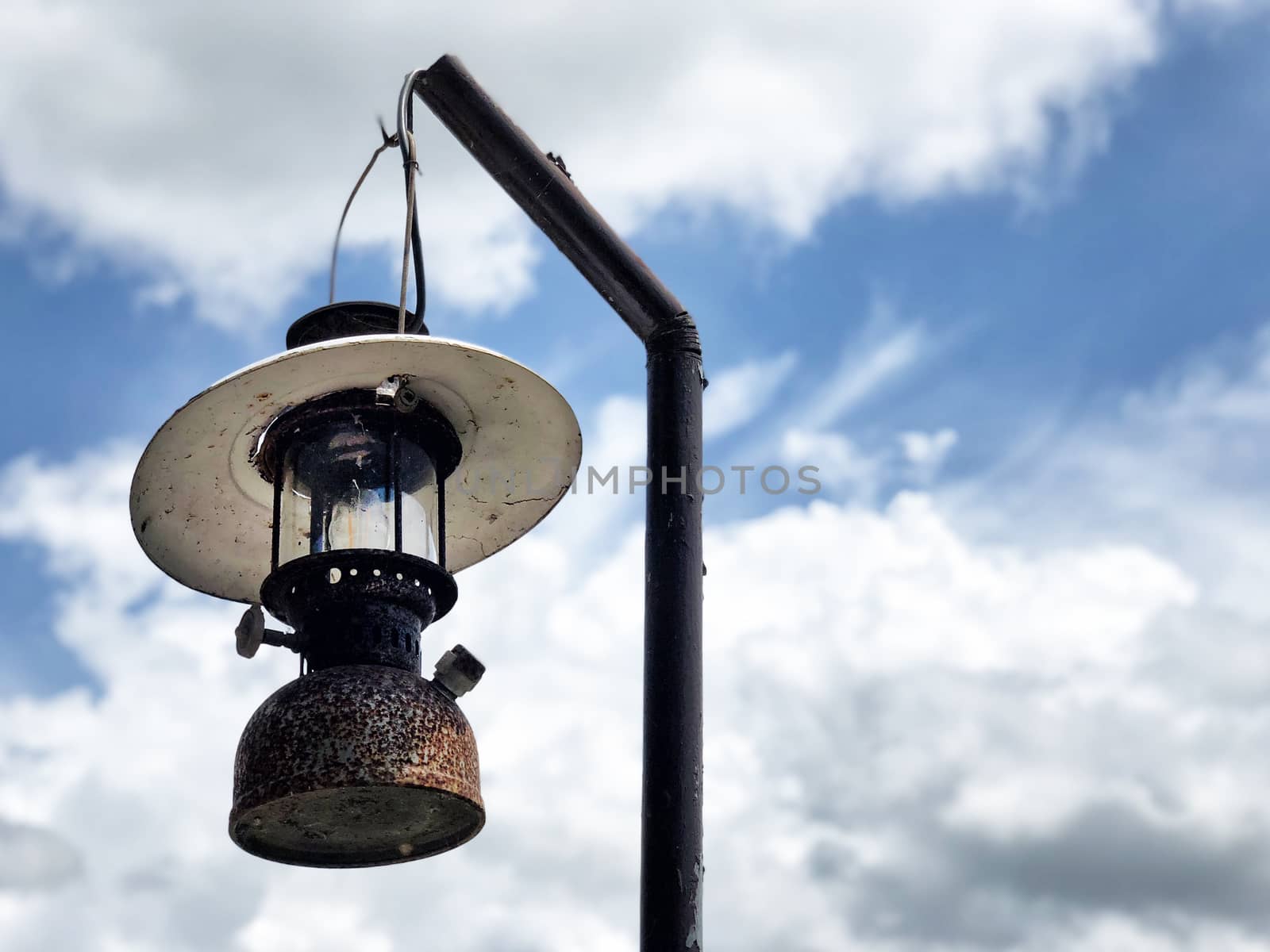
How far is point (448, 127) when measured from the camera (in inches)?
176

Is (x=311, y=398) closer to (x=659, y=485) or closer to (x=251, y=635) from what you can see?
(x=251, y=635)

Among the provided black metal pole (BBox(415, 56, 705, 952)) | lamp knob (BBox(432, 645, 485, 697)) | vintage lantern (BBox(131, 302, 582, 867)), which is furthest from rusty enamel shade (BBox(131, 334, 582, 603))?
lamp knob (BBox(432, 645, 485, 697))

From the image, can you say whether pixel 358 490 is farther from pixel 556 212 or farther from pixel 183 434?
pixel 556 212

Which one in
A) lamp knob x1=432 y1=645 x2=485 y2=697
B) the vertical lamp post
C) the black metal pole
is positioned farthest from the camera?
lamp knob x1=432 y1=645 x2=485 y2=697

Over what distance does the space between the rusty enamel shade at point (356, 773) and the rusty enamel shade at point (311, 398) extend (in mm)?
783

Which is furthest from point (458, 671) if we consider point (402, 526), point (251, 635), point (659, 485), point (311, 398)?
point (311, 398)

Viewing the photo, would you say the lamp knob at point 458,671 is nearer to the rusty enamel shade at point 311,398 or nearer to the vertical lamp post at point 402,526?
the vertical lamp post at point 402,526

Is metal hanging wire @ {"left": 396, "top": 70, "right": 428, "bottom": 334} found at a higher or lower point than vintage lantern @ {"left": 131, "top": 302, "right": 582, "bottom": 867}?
higher

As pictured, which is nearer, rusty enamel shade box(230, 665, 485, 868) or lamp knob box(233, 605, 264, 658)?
rusty enamel shade box(230, 665, 485, 868)

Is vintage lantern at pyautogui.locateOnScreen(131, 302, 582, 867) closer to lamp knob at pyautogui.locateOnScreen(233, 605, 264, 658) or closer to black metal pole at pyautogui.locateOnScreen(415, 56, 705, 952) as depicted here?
→ lamp knob at pyautogui.locateOnScreen(233, 605, 264, 658)

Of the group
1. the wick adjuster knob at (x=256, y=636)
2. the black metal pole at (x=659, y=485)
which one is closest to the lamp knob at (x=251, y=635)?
the wick adjuster knob at (x=256, y=636)

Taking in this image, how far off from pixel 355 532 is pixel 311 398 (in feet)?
1.28

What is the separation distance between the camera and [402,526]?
426cm

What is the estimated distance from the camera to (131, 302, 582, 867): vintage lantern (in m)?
3.84
